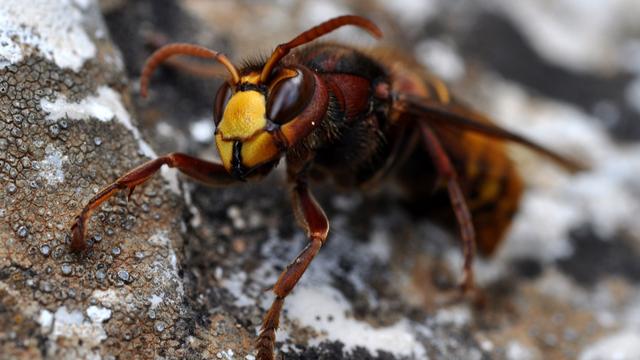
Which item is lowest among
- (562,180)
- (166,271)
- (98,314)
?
(98,314)

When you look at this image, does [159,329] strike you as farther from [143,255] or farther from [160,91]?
[160,91]

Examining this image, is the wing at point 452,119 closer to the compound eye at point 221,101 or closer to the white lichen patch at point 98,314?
the compound eye at point 221,101

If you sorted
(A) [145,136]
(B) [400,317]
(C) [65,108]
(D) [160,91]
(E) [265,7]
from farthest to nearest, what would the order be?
(E) [265,7], (D) [160,91], (B) [400,317], (A) [145,136], (C) [65,108]

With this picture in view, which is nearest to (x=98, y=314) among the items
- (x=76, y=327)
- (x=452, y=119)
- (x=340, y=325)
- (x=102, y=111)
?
(x=76, y=327)

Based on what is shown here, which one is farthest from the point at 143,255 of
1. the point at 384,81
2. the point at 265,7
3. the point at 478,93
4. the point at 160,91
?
the point at 478,93

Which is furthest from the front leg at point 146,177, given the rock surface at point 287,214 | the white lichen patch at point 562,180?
the white lichen patch at point 562,180

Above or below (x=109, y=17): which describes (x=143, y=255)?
below

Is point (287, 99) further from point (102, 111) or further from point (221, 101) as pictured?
point (102, 111)
